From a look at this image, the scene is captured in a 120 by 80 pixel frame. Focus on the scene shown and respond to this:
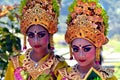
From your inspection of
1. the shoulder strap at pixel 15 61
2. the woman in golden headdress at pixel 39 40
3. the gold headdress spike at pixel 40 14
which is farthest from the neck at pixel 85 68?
the shoulder strap at pixel 15 61

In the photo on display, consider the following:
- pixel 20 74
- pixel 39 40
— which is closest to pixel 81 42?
pixel 39 40

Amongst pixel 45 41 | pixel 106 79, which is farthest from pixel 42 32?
pixel 106 79

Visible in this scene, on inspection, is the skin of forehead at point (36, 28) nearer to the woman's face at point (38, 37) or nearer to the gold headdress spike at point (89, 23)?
the woman's face at point (38, 37)

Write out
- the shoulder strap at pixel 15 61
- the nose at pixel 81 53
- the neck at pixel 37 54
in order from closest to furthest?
the nose at pixel 81 53, the neck at pixel 37 54, the shoulder strap at pixel 15 61

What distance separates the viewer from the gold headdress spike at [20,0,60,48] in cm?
459

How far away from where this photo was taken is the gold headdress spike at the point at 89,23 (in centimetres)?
432

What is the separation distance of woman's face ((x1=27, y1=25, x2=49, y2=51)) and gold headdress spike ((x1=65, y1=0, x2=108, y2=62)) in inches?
10.8

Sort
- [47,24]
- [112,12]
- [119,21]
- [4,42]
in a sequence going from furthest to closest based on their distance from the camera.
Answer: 1. [119,21]
2. [112,12]
3. [4,42]
4. [47,24]

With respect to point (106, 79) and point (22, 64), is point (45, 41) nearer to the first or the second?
point (22, 64)

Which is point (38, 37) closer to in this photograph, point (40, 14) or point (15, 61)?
point (40, 14)

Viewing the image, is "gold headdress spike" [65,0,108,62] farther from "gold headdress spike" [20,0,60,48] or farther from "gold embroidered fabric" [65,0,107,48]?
"gold headdress spike" [20,0,60,48]

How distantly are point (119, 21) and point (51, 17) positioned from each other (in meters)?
85.6

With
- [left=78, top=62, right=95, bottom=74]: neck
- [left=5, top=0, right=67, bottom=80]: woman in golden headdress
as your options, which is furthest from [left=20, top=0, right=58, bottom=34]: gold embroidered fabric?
[left=78, top=62, right=95, bottom=74]: neck

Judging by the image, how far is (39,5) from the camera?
468 centimetres
